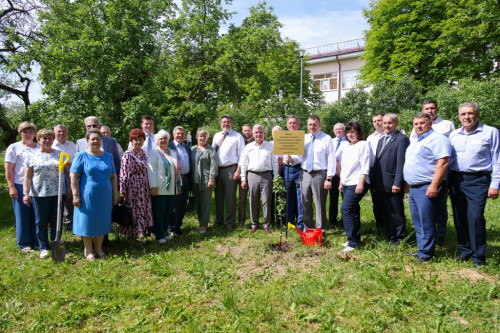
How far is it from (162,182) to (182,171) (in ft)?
2.36

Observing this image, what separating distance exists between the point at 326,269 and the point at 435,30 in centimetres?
1997

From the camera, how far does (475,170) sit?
425 cm

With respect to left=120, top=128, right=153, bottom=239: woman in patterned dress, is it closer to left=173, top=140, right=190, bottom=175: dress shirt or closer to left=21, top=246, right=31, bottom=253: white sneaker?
left=173, top=140, right=190, bottom=175: dress shirt

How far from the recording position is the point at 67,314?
343cm

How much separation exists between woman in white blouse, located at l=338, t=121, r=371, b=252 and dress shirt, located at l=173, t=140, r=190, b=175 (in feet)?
9.68

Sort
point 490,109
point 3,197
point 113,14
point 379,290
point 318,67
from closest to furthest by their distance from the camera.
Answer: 1. point 379,290
2. point 113,14
3. point 3,197
4. point 490,109
5. point 318,67

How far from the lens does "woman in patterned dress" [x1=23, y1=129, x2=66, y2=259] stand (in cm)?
500

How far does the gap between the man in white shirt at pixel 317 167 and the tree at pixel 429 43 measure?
52.4 feet

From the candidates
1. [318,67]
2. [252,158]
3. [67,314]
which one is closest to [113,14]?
[252,158]

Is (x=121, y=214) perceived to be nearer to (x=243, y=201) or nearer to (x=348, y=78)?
(x=243, y=201)

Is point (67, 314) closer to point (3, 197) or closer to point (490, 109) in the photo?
point (3, 197)

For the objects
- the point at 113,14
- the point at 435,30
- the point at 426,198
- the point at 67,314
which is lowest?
the point at 67,314

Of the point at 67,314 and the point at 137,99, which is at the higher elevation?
the point at 137,99

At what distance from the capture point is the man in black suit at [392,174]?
16.2 feet
